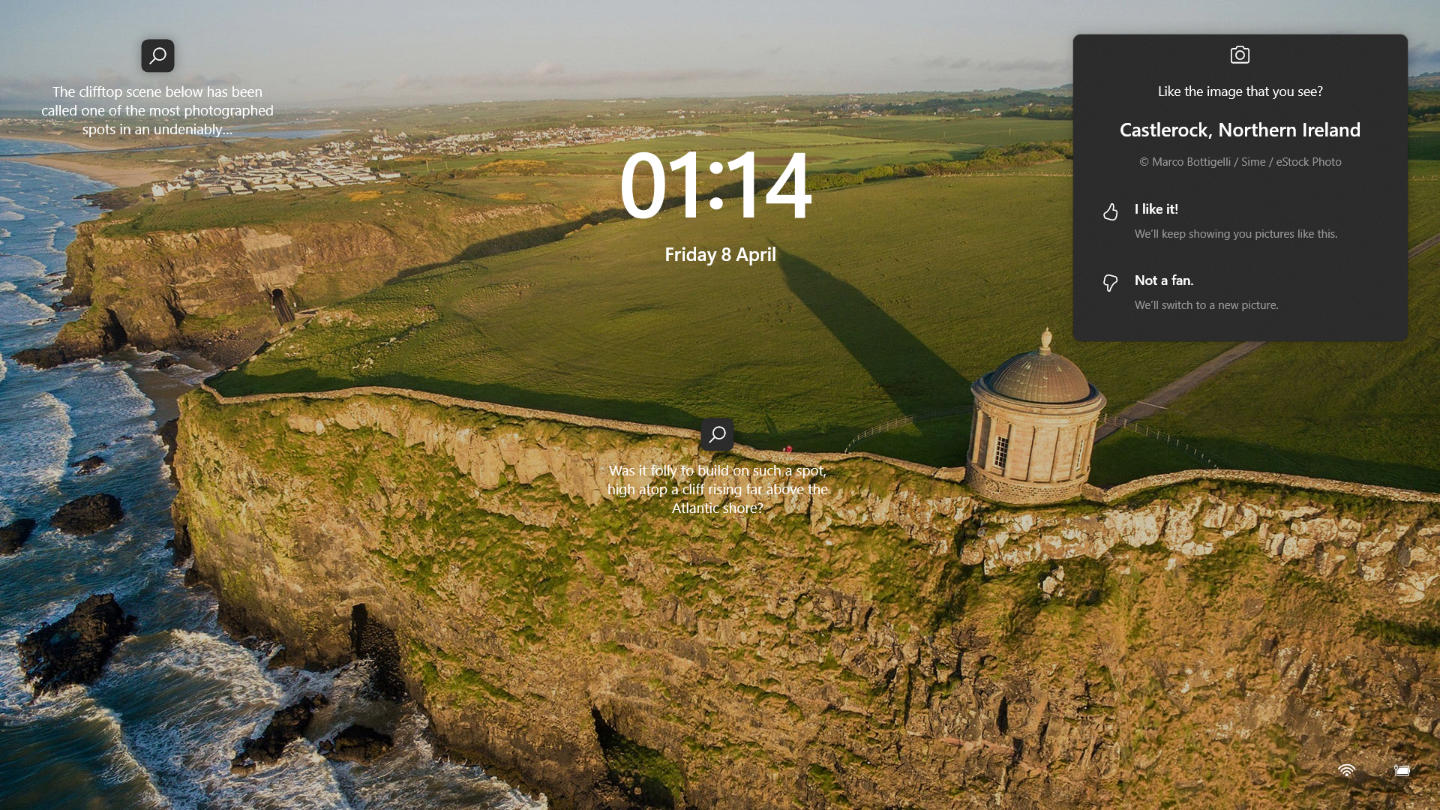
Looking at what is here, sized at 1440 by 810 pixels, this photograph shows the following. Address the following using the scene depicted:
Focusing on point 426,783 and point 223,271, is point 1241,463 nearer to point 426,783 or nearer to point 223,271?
point 426,783

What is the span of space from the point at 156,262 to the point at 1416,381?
125 metres

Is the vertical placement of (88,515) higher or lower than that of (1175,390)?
lower

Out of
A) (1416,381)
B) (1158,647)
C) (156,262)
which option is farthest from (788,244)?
(156,262)

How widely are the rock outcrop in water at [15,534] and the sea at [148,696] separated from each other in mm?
629

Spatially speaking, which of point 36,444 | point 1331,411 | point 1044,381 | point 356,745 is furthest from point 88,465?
point 1331,411

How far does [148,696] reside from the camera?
144 ft

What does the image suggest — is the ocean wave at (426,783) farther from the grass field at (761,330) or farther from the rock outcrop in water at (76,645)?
the grass field at (761,330)

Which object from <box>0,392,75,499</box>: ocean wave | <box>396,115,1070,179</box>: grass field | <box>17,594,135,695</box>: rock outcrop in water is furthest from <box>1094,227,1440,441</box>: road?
<box>396,115,1070,179</box>: grass field

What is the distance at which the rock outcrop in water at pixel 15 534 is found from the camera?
181ft

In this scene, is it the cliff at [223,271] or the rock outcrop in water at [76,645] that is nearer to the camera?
the rock outcrop in water at [76,645]

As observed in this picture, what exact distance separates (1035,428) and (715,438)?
1587 centimetres

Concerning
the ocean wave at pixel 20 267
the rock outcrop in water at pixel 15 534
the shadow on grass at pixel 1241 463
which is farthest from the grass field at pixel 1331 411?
the ocean wave at pixel 20 267

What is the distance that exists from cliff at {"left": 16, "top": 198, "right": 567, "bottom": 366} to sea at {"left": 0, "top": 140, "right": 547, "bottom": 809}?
24.3 m

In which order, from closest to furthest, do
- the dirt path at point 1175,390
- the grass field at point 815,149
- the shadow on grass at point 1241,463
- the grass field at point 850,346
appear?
the shadow on grass at point 1241,463, the grass field at point 850,346, the dirt path at point 1175,390, the grass field at point 815,149
